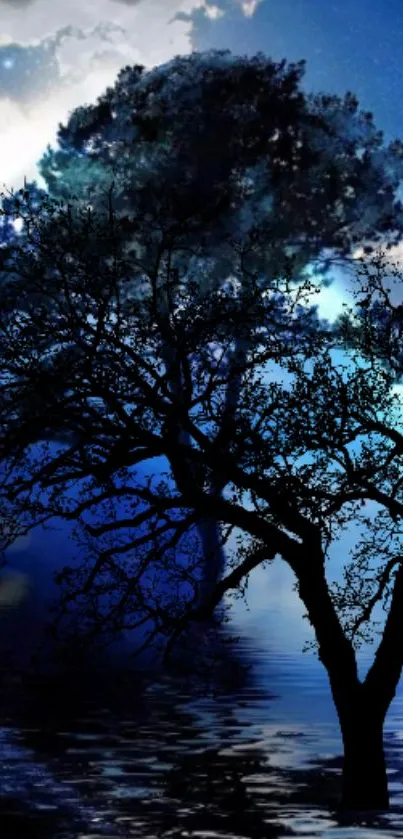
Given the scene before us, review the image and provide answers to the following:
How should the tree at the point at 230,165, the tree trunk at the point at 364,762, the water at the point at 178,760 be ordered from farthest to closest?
the tree at the point at 230,165 → the tree trunk at the point at 364,762 → the water at the point at 178,760

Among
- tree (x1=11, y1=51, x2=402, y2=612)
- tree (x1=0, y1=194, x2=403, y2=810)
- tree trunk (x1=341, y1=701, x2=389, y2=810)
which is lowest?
tree trunk (x1=341, y1=701, x2=389, y2=810)

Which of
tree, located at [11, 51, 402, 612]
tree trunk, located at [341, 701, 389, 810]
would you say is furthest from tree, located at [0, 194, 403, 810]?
tree, located at [11, 51, 402, 612]

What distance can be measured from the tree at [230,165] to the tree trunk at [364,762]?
31.1 m

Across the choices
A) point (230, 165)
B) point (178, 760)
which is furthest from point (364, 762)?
point (230, 165)

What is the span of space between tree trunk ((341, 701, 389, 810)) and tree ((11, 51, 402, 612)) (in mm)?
31097

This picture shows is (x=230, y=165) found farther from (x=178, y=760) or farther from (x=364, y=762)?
(x=364, y=762)

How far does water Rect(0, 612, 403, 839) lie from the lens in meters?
17.9

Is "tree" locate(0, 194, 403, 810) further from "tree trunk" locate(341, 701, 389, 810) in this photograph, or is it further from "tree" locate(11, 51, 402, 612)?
"tree" locate(11, 51, 402, 612)

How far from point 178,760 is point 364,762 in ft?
13.7

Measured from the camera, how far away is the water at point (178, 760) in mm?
17875

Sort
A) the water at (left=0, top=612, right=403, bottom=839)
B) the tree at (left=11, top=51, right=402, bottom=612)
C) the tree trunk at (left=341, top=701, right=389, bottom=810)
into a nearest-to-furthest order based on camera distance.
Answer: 1. the water at (left=0, top=612, right=403, bottom=839)
2. the tree trunk at (left=341, top=701, right=389, bottom=810)
3. the tree at (left=11, top=51, right=402, bottom=612)

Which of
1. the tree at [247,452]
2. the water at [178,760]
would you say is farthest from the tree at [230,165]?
the tree at [247,452]

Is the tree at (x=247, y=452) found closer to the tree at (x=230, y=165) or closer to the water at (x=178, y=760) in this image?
the water at (x=178, y=760)

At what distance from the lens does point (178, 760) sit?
2353 centimetres
